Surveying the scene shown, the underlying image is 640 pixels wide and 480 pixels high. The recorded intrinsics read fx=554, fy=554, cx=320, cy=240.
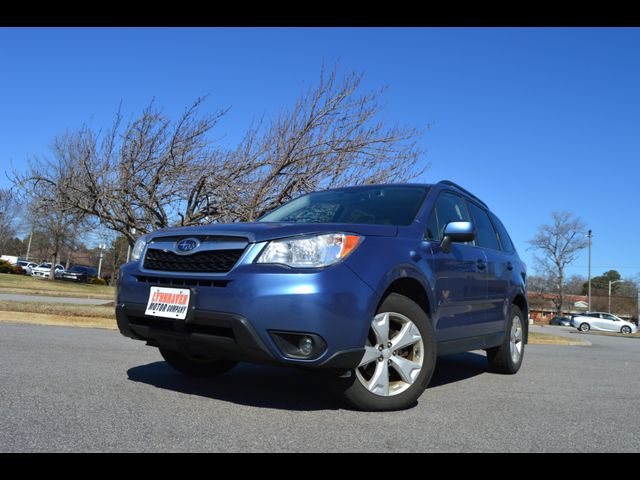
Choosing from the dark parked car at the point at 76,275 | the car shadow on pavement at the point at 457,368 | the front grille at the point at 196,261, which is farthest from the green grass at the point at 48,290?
the front grille at the point at 196,261

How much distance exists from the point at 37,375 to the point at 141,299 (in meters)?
1.35

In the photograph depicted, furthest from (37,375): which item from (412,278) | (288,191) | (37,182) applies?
(37,182)

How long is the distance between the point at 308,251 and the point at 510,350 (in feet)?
11.8

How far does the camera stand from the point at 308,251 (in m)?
3.49

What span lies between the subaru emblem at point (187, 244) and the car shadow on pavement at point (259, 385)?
1.07 meters

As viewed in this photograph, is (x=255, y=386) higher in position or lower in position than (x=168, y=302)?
lower

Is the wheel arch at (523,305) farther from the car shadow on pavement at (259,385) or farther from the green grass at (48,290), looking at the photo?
the green grass at (48,290)

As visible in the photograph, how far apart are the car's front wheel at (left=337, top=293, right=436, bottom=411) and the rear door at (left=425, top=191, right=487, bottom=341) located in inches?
16.1

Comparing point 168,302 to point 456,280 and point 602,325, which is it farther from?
point 602,325

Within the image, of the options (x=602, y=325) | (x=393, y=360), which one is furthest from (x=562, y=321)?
(x=393, y=360)
